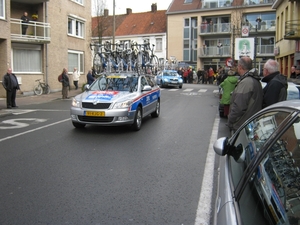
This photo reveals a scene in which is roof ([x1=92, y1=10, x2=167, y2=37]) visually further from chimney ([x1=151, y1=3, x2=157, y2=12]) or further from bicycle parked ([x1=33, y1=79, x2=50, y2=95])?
bicycle parked ([x1=33, y1=79, x2=50, y2=95])

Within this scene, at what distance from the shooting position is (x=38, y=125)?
1082cm

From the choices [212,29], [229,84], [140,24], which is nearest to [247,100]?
[229,84]

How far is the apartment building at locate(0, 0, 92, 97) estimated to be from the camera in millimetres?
20453

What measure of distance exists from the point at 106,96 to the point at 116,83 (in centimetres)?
114

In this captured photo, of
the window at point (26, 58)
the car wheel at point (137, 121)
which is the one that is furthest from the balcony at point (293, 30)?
the car wheel at point (137, 121)

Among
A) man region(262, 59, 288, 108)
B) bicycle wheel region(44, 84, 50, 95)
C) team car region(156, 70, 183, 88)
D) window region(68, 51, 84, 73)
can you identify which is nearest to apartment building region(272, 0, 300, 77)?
team car region(156, 70, 183, 88)

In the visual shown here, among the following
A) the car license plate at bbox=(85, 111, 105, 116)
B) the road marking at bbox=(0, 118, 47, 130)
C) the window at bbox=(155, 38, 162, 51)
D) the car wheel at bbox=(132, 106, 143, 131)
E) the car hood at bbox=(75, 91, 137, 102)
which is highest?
the window at bbox=(155, 38, 162, 51)

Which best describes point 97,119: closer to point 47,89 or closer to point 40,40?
point 47,89

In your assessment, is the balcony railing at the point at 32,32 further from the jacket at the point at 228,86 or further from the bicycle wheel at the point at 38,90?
the jacket at the point at 228,86

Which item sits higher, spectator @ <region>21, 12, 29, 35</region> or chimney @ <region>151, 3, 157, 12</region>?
chimney @ <region>151, 3, 157, 12</region>

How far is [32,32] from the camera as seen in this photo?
2402cm

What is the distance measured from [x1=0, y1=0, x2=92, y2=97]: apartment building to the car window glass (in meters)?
20.2

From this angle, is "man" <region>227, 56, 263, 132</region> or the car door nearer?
the car door

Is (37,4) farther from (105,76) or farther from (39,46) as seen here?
(105,76)
